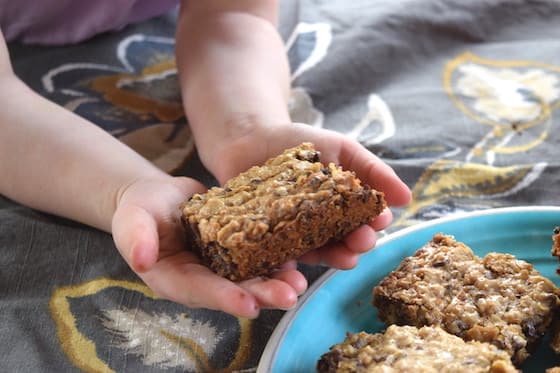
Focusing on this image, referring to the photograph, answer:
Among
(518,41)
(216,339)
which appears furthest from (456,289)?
(518,41)

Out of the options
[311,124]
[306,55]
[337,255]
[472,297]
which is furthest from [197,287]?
[306,55]

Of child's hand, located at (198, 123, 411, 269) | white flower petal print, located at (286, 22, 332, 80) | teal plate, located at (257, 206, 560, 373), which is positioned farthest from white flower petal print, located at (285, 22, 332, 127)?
teal plate, located at (257, 206, 560, 373)

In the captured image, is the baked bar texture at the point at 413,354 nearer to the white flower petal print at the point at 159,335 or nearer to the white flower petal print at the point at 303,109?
the white flower petal print at the point at 159,335

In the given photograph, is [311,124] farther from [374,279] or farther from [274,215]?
[274,215]

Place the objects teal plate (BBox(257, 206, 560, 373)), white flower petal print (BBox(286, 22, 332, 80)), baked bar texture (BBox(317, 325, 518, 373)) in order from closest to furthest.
Answer: baked bar texture (BBox(317, 325, 518, 373)) → teal plate (BBox(257, 206, 560, 373)) → white flower petal print (BBox(286, 22, 332, 80))

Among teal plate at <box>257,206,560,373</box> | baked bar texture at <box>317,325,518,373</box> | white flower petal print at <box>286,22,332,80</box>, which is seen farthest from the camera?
white flower petal print at <box>286,22,332,80</box>

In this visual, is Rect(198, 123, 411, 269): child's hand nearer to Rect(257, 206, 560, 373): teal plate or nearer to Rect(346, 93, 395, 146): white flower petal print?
Rect(257, 206, 560, 373): teal plate

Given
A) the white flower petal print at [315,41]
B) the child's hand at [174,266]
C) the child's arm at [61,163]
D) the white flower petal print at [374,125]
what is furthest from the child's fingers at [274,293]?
the white flower petal print at [315,41]
